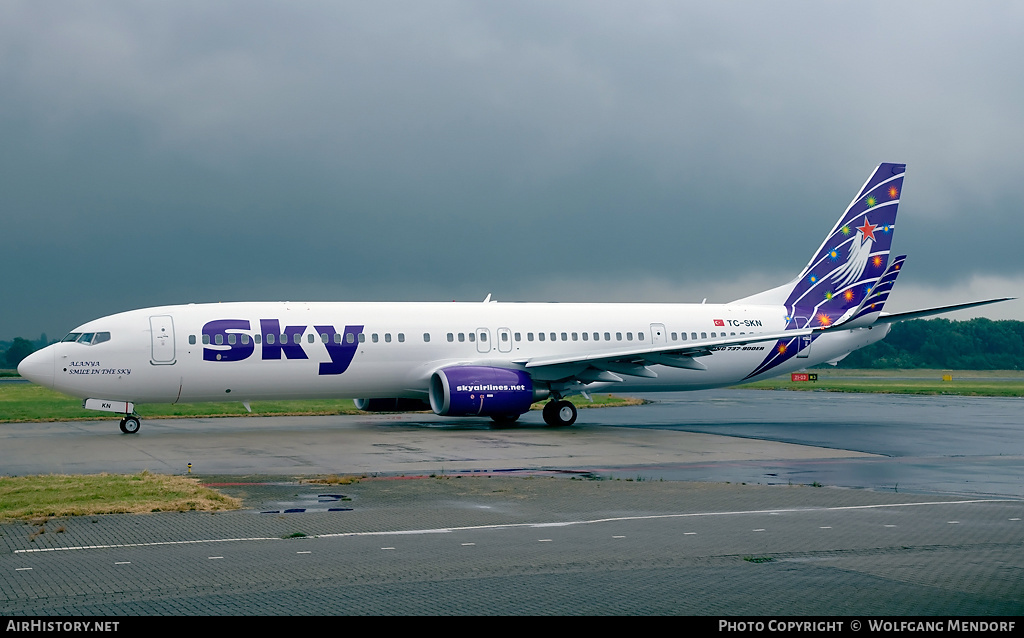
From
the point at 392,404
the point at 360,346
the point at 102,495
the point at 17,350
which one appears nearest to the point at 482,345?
the point at 392,404

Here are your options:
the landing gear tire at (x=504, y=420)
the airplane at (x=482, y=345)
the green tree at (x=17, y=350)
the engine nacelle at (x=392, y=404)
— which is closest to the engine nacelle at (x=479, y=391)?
the airplane at (x=482, y=345)

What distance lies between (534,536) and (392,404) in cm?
1977

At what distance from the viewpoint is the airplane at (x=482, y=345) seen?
25.8 meters

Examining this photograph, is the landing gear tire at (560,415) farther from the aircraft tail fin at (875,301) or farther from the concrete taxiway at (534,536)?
the aircraft tail fin at (875,301)

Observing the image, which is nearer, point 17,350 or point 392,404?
point 392,404

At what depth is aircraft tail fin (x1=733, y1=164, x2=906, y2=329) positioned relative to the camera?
3497 centimetres

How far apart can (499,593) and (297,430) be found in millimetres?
20182

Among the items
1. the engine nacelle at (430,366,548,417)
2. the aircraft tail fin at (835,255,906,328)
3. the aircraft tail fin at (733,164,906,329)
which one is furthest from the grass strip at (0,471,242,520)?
the aircraft tail fin at (733,164,906,329)

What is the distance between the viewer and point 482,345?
2959 centimetres

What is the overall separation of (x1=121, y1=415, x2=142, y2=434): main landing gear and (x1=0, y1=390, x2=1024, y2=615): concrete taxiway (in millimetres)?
3194

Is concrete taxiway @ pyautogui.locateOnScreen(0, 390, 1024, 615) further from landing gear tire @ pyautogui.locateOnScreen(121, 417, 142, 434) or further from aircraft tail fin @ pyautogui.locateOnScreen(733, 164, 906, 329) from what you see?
aircraft tail fin @ pyautogui.locateOnScreen(733, 164, 906, 329)

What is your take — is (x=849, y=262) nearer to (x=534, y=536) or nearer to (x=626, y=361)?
(x=626, y=361)

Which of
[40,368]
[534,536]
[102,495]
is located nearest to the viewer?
[534,536]
